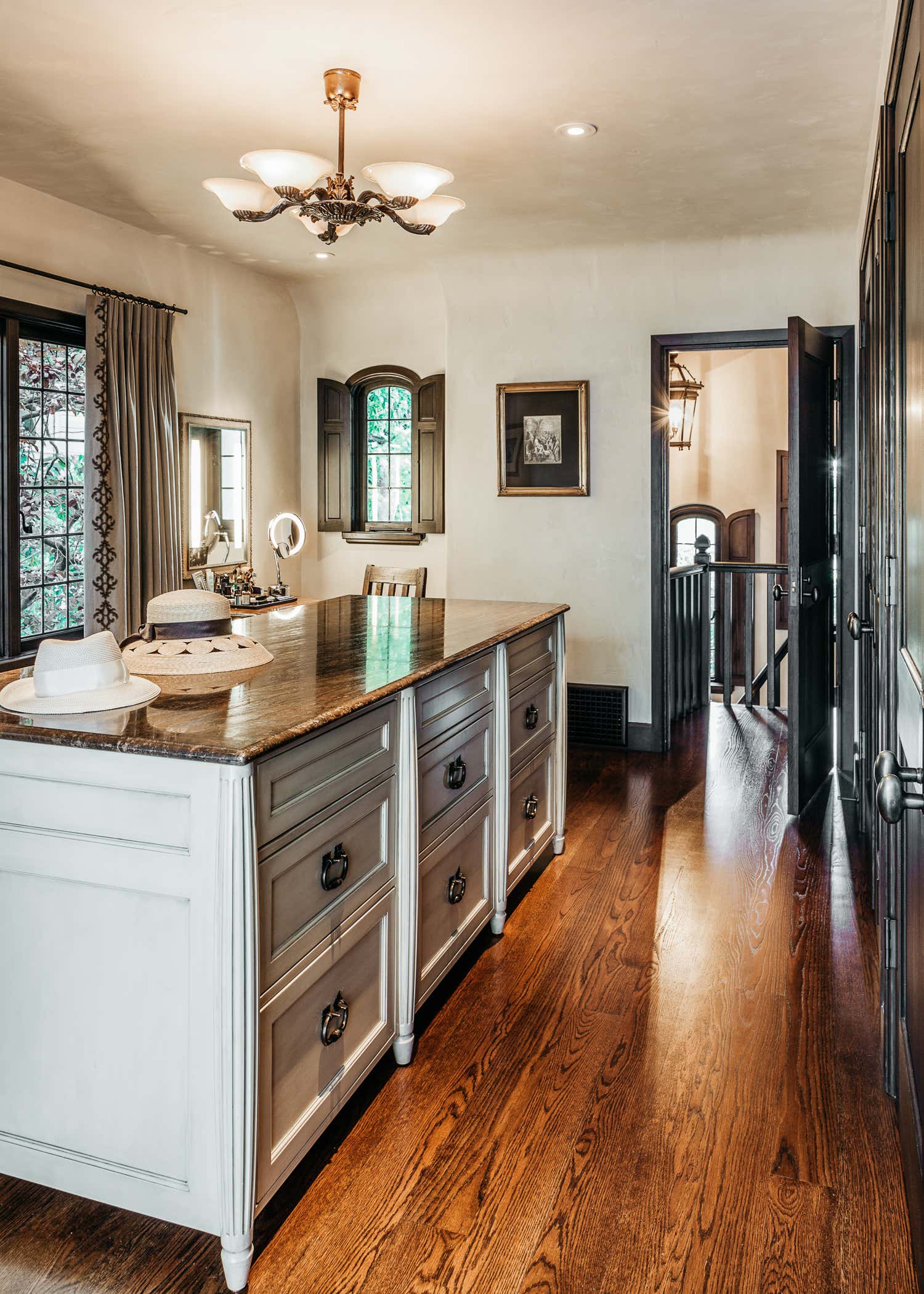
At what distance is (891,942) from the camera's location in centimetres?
196

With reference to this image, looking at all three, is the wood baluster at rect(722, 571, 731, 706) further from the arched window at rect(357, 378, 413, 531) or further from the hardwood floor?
the hardwood floor

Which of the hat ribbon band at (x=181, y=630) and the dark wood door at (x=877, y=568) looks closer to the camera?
the dark wood door at (x=877, y=568)

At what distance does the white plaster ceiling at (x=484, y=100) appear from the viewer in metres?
2.80

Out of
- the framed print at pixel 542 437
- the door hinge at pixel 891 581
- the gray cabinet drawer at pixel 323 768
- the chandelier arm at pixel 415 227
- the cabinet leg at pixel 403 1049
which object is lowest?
the cabinet leg at pixel 403 1049

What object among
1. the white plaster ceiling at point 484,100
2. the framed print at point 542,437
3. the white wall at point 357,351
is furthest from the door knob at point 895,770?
the white wall at point 357,351

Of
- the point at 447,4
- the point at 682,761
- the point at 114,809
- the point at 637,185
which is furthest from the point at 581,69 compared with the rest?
the point at 682,761

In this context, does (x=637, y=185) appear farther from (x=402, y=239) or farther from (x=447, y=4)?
(x=447, y=4)

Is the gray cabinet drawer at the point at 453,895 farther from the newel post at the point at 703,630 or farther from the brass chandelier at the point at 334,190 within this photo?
the newel post at the point at 703,630

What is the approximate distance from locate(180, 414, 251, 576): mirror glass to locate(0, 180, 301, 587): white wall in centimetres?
10

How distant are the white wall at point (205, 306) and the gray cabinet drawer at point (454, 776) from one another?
10.00ft

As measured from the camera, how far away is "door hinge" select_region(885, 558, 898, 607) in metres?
1.87

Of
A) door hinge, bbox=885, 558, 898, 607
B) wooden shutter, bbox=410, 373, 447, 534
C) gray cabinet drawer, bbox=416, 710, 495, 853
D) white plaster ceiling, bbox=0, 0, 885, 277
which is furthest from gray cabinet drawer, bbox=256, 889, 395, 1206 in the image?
wooden shutter, bbox=410, 373, 447, 534

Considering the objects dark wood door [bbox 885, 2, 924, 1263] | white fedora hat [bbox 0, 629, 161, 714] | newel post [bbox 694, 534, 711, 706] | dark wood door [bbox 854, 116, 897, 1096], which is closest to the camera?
dark wood door [bbox 885, 2, 924, 1263]

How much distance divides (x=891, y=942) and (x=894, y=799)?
106 cm
